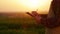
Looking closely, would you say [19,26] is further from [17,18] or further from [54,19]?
[54,19]

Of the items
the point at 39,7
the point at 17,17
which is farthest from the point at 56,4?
A: the point at 17,17

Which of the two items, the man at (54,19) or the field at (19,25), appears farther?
the field at (19,25)

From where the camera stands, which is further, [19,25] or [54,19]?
[19,25]

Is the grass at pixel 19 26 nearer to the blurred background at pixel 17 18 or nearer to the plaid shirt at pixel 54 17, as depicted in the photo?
the blurred background at pixel 17 18

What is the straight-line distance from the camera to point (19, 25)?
1081 mm

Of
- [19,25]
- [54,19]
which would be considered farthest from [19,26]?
[54,19]

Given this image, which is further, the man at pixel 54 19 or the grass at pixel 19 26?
the grass at pixel 19 26

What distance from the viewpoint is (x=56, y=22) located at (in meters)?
0.74

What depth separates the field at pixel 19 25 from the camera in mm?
1062

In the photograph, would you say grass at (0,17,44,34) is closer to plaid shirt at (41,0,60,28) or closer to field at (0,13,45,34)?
field at (0,13,45,34)

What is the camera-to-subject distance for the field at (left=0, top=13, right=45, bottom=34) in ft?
3.49

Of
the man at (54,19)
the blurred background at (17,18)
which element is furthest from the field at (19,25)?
the man at (54,19)

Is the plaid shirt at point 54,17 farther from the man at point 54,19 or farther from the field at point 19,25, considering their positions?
the field at point 19,25

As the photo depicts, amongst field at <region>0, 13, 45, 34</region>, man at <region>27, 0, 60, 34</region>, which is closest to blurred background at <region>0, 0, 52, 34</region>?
field at <region>0, 13, 45, 34</region>
